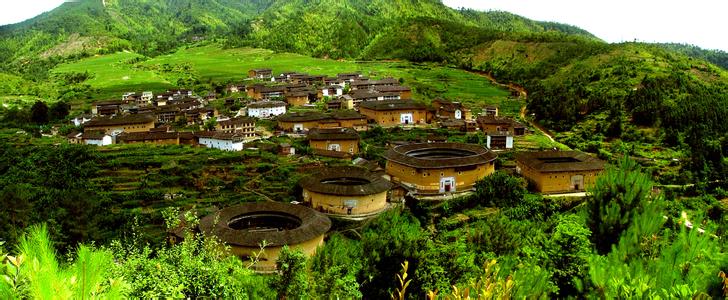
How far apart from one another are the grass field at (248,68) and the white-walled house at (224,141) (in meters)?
30.0

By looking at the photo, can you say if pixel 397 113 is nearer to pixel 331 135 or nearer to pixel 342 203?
pixel 331 135

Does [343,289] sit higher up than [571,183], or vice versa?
[343,289]

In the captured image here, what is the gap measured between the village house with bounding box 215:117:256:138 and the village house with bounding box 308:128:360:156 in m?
7.63

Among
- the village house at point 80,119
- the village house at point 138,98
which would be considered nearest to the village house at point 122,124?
the village house at point 80,119

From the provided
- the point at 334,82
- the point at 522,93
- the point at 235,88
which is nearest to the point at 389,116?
the point at 334,82

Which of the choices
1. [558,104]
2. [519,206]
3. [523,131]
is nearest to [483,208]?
[519,206]

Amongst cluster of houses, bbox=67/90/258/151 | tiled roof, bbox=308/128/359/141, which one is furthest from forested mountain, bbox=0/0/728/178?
cluster of houses, bbox=67/90/258/151

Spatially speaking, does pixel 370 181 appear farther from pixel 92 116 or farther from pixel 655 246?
pixel 92 116

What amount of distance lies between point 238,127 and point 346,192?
23.5 m

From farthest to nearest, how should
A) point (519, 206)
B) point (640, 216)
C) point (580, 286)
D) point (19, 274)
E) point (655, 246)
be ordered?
point (519, 206) → point (640, 216) → point (655, 246) → point (580, 286) → point (19, 274)

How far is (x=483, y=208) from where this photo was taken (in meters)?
33.6

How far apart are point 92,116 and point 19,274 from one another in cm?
6206

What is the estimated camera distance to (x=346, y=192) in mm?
31500

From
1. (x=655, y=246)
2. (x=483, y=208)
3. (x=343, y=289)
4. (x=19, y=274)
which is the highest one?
(x=19, y=274)
